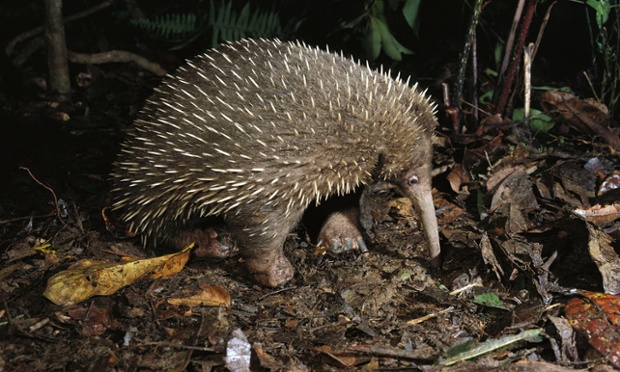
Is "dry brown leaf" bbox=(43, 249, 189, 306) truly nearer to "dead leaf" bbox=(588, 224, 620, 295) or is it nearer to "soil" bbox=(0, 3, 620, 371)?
"soil" bbox=(0, 3, 620, 371)

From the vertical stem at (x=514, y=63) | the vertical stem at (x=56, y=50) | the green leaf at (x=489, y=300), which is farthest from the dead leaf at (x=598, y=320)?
the vertical stem at (x=56, y=50)

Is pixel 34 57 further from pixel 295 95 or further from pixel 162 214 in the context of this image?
pixel 295 95

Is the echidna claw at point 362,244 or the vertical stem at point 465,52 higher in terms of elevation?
the vertical stem at point 465,52

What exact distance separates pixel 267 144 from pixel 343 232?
1.11 m

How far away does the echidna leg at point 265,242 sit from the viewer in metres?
3.81

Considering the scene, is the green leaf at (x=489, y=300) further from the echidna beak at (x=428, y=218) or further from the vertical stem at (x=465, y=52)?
the vertical stem at (x=465, y=52)

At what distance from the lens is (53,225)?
14.5 ft

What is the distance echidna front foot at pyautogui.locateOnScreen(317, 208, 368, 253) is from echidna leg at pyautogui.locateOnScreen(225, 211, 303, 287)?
484 millimetres

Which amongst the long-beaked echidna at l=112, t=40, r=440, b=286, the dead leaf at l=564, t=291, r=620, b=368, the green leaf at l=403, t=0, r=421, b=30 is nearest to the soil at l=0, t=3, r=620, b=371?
the dead leaf at l=564, t=291, r=620, b=368

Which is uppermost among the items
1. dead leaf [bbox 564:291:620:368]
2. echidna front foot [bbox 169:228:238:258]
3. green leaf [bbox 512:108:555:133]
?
green leaf [bbox 512:108:555:133]

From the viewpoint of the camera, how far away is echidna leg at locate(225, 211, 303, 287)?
3812 millimetres

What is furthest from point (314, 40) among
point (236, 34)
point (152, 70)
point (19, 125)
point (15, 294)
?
point (15, 294)

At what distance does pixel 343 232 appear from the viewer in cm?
445

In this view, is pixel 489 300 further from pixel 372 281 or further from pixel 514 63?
pixel 514 63
